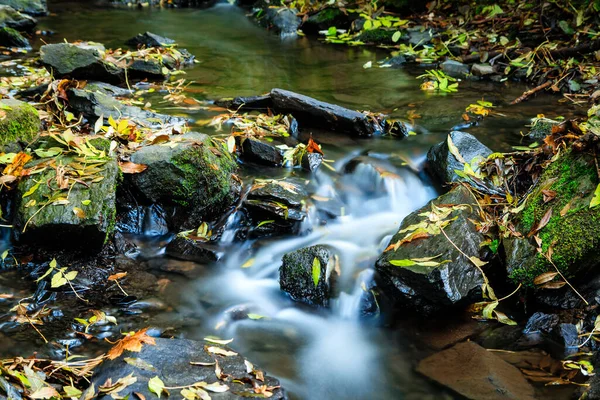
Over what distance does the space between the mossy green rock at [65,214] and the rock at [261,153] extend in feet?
6.16

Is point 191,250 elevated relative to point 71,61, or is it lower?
lower

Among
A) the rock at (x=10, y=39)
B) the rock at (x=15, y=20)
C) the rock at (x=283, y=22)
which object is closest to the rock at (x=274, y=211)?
the rock at (x=10, y=39)

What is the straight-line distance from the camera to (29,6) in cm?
1399

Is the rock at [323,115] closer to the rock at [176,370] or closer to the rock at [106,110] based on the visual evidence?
the rock at [106,110]

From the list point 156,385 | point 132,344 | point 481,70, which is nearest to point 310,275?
point 132,344

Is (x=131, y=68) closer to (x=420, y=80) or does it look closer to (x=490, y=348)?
(x=420, y=80)

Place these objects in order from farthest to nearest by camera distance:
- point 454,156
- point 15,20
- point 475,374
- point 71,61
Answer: point 15,20
point 71,61
point 454,156
point 475,374

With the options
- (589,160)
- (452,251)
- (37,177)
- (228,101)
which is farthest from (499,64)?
(37,177)

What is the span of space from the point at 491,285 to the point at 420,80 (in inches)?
226

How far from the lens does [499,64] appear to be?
9719mm

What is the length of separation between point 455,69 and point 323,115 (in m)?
3.99

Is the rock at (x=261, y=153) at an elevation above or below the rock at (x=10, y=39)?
below

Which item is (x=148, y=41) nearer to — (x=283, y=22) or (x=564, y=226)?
(x=283, y=22)

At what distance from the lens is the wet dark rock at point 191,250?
4836mm
